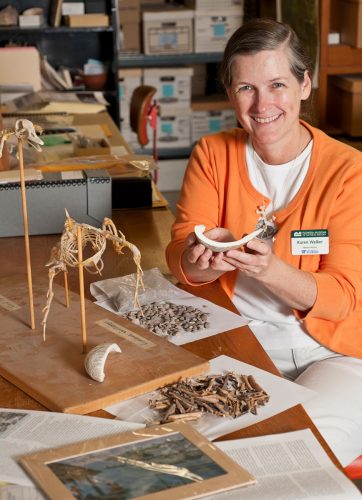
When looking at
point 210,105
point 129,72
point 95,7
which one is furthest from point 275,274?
point 210,105

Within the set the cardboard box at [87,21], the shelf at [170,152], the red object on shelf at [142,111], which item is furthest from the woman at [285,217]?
the shelf at [170,152]

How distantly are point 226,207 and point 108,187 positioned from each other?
1.54 ft

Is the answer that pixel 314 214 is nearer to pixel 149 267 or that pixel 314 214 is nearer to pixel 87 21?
pixel 149 267

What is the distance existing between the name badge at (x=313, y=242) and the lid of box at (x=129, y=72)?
3.74 metres

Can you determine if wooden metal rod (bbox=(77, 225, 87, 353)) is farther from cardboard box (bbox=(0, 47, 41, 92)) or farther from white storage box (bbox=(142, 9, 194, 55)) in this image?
white storage box (bbox=(142, 9, 194, 55))

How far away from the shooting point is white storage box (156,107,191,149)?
559 centimetres

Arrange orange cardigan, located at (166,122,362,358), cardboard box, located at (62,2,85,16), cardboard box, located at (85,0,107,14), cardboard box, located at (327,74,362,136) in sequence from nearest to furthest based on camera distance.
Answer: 1. orange cardigan, located at (166,122,362,358)
2. cardboard box, located at (327,74,362,136)
3. cardboard box, located at (62,2,85,16)
4. cardboard box, located at (85,0,107,14)

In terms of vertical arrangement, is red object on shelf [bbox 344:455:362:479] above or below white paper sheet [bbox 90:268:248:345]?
below

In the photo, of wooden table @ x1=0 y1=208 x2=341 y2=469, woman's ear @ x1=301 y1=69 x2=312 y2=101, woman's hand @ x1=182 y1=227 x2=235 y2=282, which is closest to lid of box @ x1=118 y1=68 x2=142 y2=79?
wooden table @ x1=0 y1=208 x2=341 y2=469

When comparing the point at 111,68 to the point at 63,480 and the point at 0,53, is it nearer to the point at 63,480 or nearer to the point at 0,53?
the point at 0,53

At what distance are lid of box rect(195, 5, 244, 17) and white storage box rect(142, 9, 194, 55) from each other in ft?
0.19

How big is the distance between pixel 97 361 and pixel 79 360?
0.10 meters

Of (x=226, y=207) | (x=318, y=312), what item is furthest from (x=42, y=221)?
(x=318, y=312)

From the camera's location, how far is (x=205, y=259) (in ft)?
5.63
